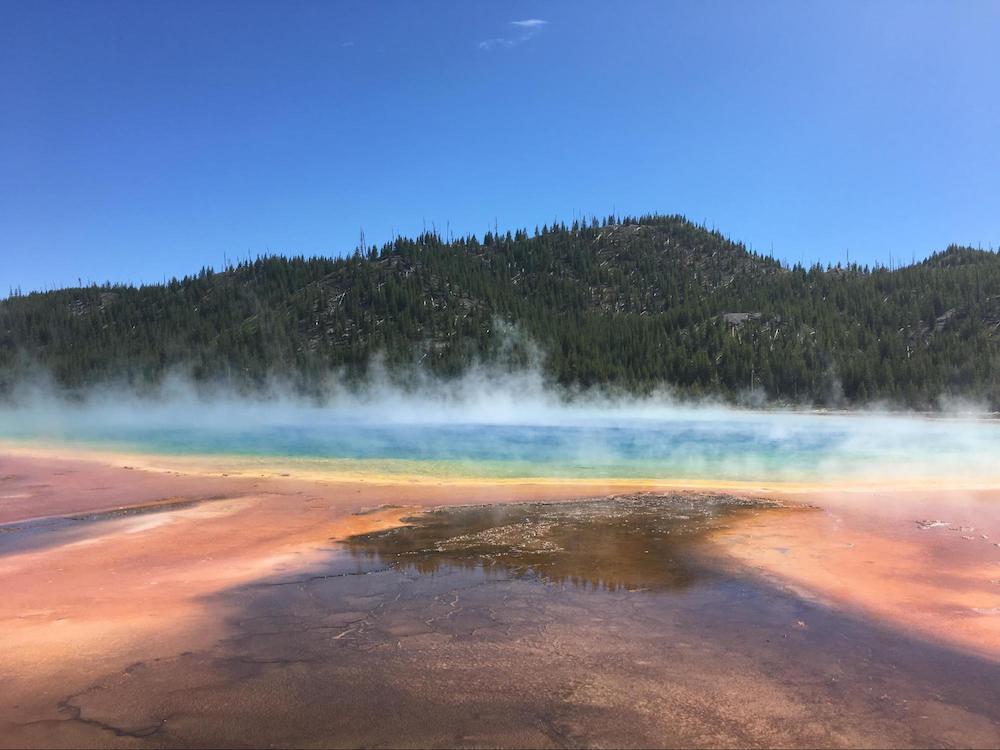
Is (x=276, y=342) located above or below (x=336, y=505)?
above

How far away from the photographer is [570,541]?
475 inches

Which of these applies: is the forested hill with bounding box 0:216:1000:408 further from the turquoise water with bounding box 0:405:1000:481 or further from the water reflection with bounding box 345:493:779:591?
the water reflection with bounding box 345:493:779:591

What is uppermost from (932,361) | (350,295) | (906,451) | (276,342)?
(350,295)

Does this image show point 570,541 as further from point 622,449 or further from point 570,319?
point 570,319

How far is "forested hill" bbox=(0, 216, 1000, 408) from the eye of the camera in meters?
81.5

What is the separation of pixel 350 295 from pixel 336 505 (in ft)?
365

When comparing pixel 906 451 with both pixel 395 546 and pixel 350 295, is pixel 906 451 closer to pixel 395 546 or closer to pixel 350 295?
pixel 395 546

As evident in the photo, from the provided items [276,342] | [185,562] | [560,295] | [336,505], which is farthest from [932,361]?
[276,342]

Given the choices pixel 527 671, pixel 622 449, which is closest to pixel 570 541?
pixel 527 671

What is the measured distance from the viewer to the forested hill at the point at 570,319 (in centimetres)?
8150

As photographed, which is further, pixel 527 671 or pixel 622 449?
pixel 622 449

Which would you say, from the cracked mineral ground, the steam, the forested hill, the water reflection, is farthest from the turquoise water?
the forested hill

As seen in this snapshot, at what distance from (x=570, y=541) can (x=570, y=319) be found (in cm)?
10423

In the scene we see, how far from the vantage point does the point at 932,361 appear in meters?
75.7
